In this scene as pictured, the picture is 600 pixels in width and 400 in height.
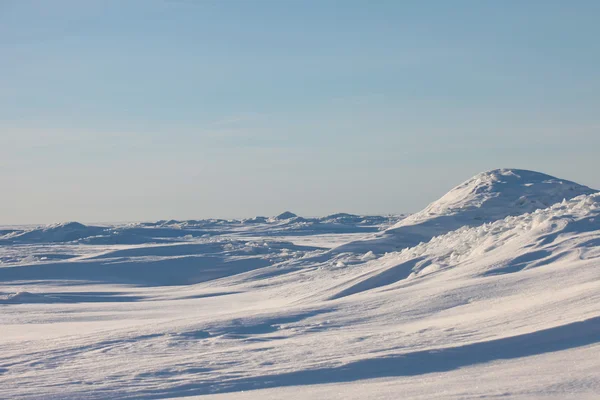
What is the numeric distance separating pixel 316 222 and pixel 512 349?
49.1 m

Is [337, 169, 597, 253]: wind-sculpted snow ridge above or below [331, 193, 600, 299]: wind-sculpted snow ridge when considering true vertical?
above

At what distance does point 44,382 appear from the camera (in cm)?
589

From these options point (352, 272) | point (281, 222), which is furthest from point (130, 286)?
point (281, 222)

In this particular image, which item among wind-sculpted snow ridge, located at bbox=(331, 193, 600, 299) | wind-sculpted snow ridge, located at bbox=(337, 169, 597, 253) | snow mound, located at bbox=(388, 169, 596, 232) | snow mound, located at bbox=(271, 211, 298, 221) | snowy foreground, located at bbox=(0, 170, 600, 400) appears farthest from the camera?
snow mound, located at bbox=(271, 211, 298, 221)

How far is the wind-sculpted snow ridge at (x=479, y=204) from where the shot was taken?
66.4 feet

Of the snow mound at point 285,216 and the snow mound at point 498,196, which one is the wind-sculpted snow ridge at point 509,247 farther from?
the snow mound at point 285,216

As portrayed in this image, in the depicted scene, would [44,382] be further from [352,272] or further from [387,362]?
[352,272]

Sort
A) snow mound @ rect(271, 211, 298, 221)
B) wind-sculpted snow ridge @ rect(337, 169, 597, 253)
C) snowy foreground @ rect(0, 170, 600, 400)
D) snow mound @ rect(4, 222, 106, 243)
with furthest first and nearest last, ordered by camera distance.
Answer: snow mound @ rect(271, 211, 298, 221), snow mound @ rect(4, 222, 106, 243), wind-sculpted snow ridge @ rect(337, 169, 597, 253), snowy foreground @ rect(0, 170, 600, 400)

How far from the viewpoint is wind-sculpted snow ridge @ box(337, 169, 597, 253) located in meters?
20.2

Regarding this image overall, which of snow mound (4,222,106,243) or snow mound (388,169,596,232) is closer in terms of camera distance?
snow mound (388,169,596,232)

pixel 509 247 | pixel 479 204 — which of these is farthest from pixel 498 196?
pixel 509 247

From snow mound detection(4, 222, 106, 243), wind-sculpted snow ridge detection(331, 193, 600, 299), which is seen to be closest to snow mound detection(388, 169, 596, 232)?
wind-sculpted snow ridge detection(331, 193, 600, 299)

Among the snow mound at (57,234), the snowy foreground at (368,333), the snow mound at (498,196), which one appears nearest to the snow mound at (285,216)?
the snow mound at (57,234)

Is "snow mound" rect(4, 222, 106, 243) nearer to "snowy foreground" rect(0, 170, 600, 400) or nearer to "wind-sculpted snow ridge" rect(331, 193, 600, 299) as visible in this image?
"snowy foreground" rect(0, 170, 600, 400)
